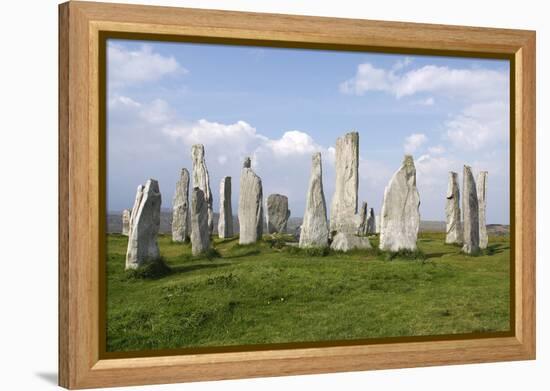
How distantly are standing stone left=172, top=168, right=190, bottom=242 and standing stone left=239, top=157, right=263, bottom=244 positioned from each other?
66 centimetres

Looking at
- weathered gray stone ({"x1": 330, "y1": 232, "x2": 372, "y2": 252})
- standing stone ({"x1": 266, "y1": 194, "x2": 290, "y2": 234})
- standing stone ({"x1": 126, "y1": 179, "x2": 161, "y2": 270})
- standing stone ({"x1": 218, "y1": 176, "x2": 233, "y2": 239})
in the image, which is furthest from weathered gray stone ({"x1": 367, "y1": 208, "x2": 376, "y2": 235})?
standing stone ({"x1": 126, "y1": 179, "x2": 161, "y2": 270})

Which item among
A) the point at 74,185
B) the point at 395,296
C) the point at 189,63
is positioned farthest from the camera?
the point at 395,296

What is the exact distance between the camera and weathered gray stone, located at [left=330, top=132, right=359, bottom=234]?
11586 mm

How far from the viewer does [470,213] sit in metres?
12.7

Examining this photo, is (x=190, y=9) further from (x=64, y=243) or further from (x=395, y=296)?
(x=395, y=296)

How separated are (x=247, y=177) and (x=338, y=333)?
188 centimetres

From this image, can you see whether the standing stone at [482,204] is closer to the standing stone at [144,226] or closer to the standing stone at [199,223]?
the standing stone at [199,223]

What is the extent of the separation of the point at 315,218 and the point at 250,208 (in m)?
0.82

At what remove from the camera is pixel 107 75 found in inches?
394

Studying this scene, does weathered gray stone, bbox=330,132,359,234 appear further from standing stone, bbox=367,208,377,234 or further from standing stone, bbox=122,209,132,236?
standing stone, bbox=122,209,132,236

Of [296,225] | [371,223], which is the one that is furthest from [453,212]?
[296,225]

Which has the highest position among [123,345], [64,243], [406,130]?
[406,130]

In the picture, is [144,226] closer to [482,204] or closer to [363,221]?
[363,221]

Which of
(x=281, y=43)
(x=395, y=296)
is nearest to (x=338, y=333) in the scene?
(x=395, y=296)
